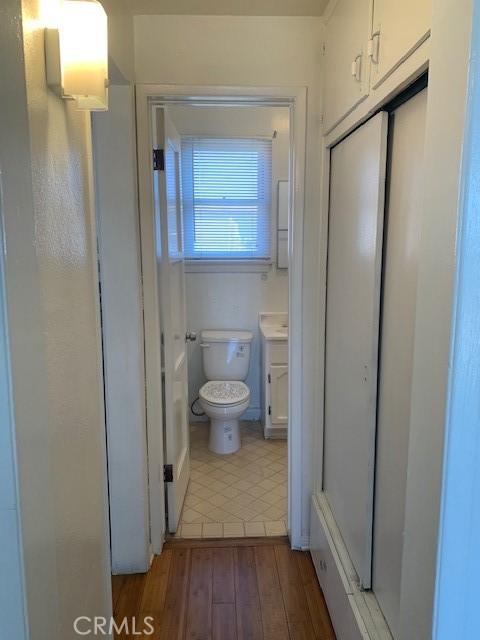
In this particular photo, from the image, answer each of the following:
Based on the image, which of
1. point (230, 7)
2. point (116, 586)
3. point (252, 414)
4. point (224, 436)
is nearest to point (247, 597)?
point (116, 586)

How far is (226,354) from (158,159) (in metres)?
1.72

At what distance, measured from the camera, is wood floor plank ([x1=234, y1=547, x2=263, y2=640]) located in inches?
69.2

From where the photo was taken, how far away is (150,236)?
6.53 feet

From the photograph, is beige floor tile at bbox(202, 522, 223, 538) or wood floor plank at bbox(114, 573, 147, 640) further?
beige floor tile at bbox(202, 522, 223, 538)

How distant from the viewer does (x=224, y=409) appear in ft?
9.78

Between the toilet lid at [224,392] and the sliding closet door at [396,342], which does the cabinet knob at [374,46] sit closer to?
the sliding closet door at [396,342]

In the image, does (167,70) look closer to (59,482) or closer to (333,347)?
Answer: (333,347)

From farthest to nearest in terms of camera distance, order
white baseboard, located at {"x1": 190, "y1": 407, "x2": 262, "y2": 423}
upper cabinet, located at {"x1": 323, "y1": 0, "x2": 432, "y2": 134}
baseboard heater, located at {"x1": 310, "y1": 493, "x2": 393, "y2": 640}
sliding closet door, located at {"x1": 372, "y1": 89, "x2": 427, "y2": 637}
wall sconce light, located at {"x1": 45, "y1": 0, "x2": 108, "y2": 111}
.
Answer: white baseboard, located at {"x1": 190, "y1": 407, "x2": 262, "y2": 423} → baseboard heater, located at {"x1": 310, "y1": 493, "x2": 393, "y2": 640} → sliding closet door, located at {"x1": 372, "y1": 89, "x2": 427, "y2": 637} → upper cabinet, located at {"x1": 323, "y1": 0, "x2": 432, "y2": 134} → wall sconce light, located at {"x1": 45, "y1": 0, "x2": 108, "y2": 111}

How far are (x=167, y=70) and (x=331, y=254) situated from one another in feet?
3.40

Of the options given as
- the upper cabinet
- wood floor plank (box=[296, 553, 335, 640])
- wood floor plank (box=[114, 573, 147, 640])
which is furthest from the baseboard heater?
the upper cabinet

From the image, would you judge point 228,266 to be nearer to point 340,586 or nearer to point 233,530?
point 233,530

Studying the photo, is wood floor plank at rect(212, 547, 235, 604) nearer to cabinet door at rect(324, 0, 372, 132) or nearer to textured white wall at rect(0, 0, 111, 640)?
textured white wall at rect(0, 0, 111, 640)

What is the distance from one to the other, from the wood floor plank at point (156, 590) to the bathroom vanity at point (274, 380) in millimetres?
1356

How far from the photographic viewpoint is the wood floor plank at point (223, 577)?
1.93 meters
